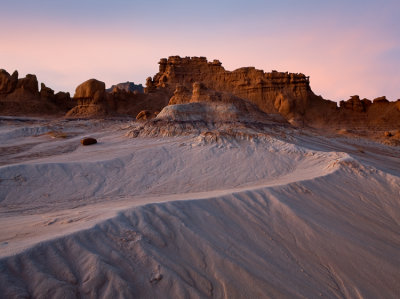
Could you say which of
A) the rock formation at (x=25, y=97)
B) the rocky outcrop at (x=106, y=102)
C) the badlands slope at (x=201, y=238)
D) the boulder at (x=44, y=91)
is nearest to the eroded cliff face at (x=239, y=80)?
the rocky outcrop at (x=106, y=102)

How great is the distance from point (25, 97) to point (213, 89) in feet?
57.8

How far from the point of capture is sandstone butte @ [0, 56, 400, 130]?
885 inches

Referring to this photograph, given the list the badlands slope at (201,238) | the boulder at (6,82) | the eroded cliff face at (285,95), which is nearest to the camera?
the badlands slope at (201,238)

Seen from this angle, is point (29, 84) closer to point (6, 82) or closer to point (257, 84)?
point (6, 82)

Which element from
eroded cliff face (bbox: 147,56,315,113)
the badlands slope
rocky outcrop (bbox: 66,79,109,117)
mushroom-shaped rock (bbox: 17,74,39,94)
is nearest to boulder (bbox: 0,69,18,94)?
mushroom-shaped rock (bbox: 17,74,39,94)

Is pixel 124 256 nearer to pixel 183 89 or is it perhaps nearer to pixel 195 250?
pixel 195 250

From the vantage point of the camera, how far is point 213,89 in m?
25.8

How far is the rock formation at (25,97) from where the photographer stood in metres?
22.5

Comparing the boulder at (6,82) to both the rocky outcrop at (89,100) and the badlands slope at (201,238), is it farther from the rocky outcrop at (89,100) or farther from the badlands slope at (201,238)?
the badlands slope at (201,238)

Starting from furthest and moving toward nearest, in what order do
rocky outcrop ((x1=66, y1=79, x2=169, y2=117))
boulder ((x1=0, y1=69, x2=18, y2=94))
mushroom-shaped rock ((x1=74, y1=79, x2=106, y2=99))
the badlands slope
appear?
1. boulder ((x1=0, y1=69, x2=18, y2=94))
2. mushroom-shaped rock ((x1=74, y1=79, x2=106, y2=99))
3. rocky outcrop ((x1=66, y1=79, x2=169, y2=117))
4. the badlands slope

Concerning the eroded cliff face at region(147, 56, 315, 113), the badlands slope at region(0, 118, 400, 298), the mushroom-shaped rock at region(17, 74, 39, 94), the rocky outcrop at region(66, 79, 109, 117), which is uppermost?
the eroded cliff face at region(147, 56, 315, 113)

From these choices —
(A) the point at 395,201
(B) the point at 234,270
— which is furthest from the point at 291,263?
(A) the point at 395,201

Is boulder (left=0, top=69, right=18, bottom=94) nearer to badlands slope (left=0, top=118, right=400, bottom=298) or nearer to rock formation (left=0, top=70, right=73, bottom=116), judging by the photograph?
rock formation (left=0, top=70, right=73, bottom=116)

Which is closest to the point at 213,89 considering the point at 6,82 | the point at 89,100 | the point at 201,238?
the point at 89,100
